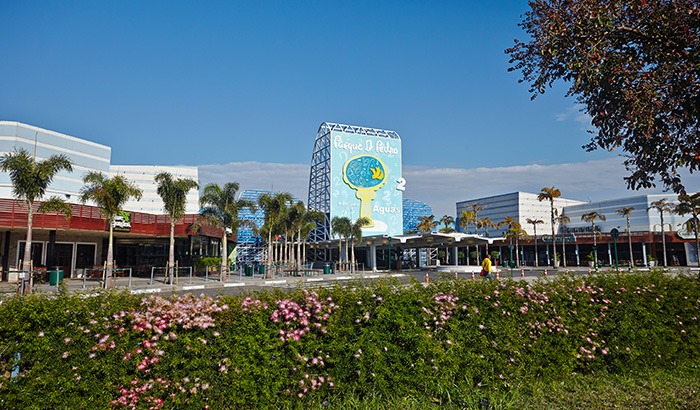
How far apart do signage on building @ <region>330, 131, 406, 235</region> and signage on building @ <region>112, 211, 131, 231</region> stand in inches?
1896

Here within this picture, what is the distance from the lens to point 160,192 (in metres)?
30.4

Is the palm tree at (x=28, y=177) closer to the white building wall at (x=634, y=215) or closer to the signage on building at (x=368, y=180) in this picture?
the signage on building at (x=368, y=180)

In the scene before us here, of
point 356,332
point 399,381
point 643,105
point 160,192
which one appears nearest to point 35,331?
point 356,332

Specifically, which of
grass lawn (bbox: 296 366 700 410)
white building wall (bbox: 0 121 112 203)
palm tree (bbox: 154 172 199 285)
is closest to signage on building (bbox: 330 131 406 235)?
white building wall (bbox: 0 121 112 203)

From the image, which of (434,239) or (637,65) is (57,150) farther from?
(637,65)

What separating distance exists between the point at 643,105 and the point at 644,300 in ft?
11.2

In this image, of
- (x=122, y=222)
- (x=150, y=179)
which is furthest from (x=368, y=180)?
(x=122, y=222)

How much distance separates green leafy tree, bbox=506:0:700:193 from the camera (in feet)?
19.0

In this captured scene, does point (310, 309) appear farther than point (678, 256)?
No

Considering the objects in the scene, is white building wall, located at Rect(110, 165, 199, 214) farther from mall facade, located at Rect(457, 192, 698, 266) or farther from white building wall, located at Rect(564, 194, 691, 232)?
white building wall, located at Rect(564, 194, 691, 232)

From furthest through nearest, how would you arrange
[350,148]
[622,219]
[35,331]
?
[622,219] < [350,148] < [35,331]

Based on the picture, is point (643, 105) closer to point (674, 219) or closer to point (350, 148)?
point (350, 148)

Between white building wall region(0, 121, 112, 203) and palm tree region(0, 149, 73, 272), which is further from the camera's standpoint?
white building wall region(0, 121, 112, 203)

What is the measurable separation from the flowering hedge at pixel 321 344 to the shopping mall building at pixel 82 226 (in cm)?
1847
